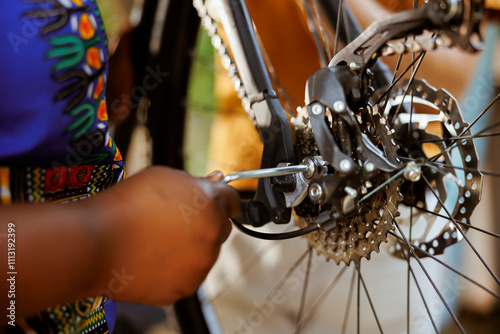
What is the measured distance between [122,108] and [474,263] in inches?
28.8

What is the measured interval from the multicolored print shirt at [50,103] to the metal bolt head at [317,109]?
16cm

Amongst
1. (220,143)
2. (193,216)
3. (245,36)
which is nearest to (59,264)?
(193,216)

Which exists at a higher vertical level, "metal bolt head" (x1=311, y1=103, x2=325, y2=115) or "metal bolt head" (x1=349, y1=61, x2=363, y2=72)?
"metal bolt head" (x1=349, y1=61, x2=363, y2=72)

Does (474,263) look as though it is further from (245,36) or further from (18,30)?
(18,30)

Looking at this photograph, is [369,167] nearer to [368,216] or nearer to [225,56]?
[368,216]

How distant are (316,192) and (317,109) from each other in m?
0.06

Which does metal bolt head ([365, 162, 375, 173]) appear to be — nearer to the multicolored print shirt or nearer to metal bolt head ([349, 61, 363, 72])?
metal bolt head ([349, 61, 363, 72])

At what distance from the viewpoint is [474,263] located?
1000 mm

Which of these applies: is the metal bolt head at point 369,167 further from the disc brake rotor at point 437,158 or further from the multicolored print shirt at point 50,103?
the multicolored print shirt at point 50,103

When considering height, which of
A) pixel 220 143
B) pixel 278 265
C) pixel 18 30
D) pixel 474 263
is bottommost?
pixel 474 263

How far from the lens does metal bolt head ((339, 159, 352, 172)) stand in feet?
1.20

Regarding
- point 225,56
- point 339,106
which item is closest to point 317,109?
point 339,106

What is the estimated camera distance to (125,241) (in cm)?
31

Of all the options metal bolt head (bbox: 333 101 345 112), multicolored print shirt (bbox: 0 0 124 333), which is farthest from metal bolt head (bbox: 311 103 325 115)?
multicolored print shirt (bbox: 0 0 124 333)
